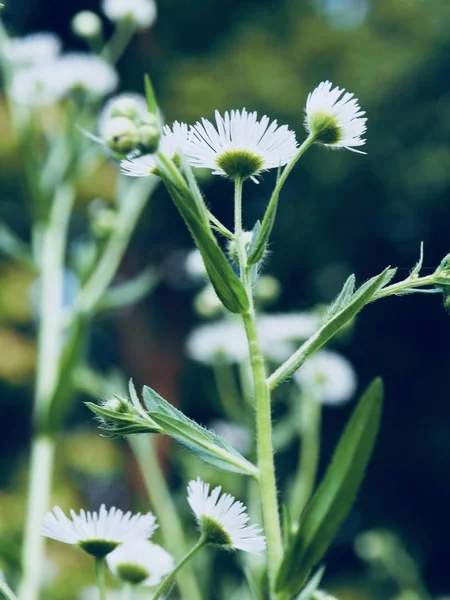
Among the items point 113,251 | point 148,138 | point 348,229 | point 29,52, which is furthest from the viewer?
point 348,229

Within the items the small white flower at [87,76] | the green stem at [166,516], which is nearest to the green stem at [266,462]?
the green stem at [166,516]

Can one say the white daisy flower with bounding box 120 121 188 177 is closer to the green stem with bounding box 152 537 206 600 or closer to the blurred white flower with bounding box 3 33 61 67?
the green stem with bounding box 152 537 206 600

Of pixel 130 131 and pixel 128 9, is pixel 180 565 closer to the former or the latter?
pixel 130 131

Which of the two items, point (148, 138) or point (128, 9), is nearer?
point (148, 138)

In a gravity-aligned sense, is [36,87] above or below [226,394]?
above

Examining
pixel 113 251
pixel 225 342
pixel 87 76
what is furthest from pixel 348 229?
pixel 113 251


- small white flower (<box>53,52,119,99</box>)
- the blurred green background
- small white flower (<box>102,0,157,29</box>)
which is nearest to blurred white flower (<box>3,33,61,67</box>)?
small white flower (<box>53,52,119,99</box>)
